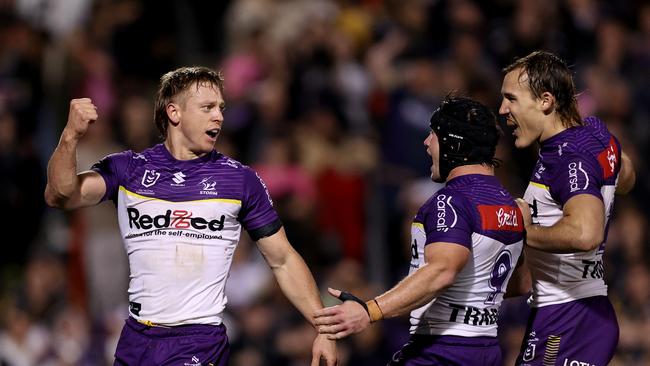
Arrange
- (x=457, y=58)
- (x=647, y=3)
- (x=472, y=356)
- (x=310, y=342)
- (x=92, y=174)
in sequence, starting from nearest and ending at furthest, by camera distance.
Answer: (x=472, y=356)
(x=92, y=174)
(x=310, y=342)
(x=457, y=58)
(x=647, y=3)

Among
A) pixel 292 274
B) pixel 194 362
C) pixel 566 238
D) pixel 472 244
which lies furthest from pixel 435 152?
pixel 194 362

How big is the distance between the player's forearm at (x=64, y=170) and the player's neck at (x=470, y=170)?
7.21 feet

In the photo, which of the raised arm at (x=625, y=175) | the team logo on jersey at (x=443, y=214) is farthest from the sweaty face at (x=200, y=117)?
the raised arm at (x=625, y=175)

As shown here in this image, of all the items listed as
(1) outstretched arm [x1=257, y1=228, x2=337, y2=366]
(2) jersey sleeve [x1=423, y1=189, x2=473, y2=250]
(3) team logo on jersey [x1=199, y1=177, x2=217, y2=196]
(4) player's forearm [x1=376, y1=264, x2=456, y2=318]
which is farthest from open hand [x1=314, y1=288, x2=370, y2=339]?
(3) team logo on jersey [x1=199, y1=177, x2=217, y2=196]

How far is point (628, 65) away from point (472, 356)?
7.92 m

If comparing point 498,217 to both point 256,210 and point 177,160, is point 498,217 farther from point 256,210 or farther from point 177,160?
point 177,160

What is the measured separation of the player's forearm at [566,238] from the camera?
670 centimetres

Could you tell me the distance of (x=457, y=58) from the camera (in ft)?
43.5

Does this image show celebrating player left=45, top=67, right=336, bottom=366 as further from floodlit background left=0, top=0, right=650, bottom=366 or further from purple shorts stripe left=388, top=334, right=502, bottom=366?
floodlit background left=0, top=0, right=650, bottom=366

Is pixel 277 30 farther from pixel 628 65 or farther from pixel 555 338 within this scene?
pixel 555 338

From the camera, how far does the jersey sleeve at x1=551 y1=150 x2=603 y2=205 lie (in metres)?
6.91

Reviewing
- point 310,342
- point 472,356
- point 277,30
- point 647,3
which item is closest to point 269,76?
point 277,30

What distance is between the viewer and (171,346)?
7.01 metres

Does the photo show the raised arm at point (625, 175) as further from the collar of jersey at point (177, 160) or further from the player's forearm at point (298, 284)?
the collar of jersey at point (177, 160)
